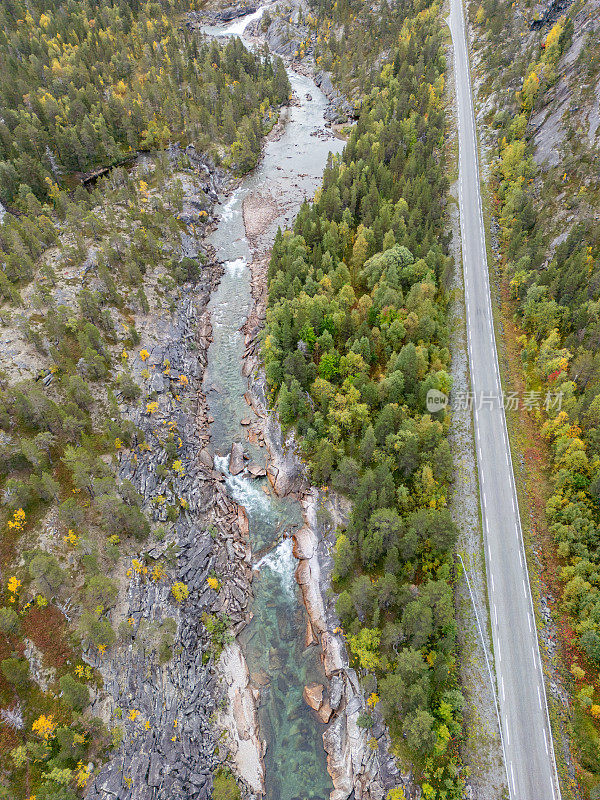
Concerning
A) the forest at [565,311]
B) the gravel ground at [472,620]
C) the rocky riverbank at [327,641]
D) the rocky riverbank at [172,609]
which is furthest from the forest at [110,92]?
the gravel ground at [472,620]

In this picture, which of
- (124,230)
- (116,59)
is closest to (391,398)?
(124,230)

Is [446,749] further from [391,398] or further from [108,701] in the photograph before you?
[391,398]

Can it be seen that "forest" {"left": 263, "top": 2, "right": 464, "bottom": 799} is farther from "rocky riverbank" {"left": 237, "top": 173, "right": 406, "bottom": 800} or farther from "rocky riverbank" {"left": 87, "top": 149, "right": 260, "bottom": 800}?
"rocky riverbank" {"left": 87, "top": 149, "right": 260, "bottom": 800}

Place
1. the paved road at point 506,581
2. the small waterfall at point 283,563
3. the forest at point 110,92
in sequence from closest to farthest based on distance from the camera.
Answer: the paved road at point 506,581 < the small waterfall at point 283,563 < the forest at point 110,92

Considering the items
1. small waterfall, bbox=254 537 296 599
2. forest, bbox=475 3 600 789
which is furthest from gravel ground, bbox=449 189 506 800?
small waterfall, bbox=254 537 296 599

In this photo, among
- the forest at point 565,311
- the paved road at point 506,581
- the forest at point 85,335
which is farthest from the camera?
the forest at point 565,311

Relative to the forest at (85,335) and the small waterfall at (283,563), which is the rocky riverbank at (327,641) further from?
the forest at (85,335)
